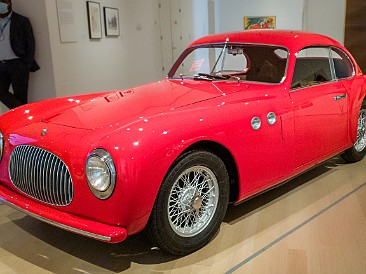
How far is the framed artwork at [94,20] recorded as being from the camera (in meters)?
6.46

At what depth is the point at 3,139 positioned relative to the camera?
2.48 m

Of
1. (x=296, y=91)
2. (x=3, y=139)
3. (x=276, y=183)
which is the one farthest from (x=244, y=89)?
(x=3, y=139)

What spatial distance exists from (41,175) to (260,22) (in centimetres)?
1145

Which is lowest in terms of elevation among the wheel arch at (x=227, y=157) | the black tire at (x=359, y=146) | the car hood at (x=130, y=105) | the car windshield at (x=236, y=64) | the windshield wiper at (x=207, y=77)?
the black tire at (x=359, y=146)

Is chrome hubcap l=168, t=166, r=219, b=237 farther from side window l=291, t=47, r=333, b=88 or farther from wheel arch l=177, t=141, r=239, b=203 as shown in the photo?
side window l=291, t=47, r=333, b=88

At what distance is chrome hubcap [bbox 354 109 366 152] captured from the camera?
12.9 ft

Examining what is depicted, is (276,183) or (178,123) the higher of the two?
(178,123)

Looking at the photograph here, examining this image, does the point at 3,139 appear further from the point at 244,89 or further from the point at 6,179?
the point at 244,89

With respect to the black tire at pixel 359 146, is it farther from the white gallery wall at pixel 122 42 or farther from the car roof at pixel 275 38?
the white gallery wall at pixel 122 42

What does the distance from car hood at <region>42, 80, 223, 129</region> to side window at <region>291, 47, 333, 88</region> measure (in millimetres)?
719

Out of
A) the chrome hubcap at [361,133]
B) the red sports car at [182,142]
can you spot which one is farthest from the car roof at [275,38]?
the chrome hubcap at [361,133]

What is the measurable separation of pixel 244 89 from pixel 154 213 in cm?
116

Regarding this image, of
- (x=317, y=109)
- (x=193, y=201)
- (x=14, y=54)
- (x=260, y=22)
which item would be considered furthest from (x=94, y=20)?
(x=260, y=22)

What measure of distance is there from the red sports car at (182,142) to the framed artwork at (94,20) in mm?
3554
